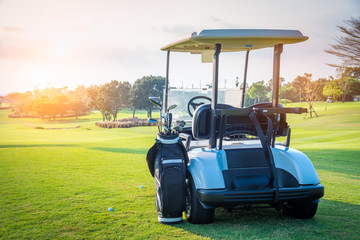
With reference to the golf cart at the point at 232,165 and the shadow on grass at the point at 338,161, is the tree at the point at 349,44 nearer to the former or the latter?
the shadow on grass at the point at 338,161

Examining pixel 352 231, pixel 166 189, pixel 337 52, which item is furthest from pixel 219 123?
pixel 337 52

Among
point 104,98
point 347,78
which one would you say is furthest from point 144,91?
point 347,78

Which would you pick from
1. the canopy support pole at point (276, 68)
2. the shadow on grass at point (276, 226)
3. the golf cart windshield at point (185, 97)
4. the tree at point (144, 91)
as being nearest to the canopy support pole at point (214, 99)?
the canopy support pole at point (276, 68)

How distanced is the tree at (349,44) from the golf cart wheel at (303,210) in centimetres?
3906

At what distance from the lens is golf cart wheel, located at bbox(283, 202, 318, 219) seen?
4297mm

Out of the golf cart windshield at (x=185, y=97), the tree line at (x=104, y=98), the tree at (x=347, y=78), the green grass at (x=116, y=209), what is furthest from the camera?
the tree line at (x=104, y=98)

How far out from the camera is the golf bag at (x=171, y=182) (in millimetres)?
4141

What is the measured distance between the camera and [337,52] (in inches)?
1556

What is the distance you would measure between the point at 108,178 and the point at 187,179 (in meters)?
3.24

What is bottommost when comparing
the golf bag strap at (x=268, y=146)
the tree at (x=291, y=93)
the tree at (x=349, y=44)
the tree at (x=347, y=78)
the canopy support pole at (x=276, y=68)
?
the golf bag strap at (x=268, y=146)

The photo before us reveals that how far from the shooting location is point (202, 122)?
432cm

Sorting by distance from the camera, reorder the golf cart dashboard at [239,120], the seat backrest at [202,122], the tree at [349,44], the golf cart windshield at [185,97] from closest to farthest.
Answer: the golf cart dashboard at [239,120] < the seat backrest at [202,122] < the golf cart windshield at [185,97] < the tree at [349,44]

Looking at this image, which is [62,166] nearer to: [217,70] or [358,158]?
[217,70]

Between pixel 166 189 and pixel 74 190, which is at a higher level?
pixel 166 189
